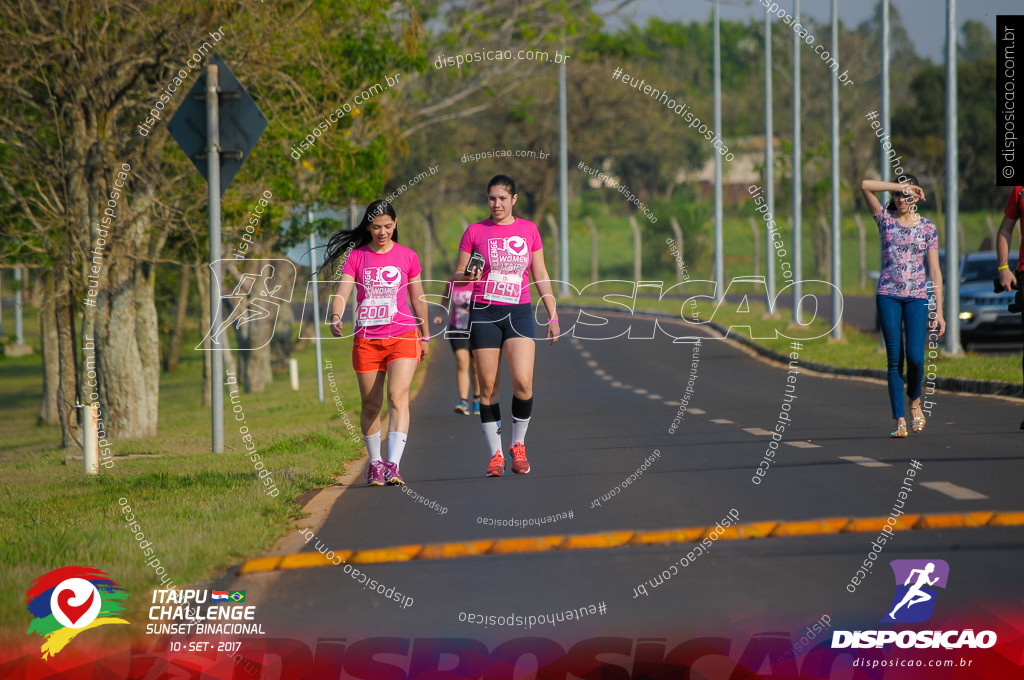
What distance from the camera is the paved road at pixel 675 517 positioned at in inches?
240

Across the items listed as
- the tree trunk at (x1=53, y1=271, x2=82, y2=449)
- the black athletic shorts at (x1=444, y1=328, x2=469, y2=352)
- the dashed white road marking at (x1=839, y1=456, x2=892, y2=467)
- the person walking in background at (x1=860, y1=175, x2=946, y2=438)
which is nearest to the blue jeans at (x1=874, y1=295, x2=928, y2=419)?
the person walking in background at (x1=860, y1=175, x2=946, y2=438)

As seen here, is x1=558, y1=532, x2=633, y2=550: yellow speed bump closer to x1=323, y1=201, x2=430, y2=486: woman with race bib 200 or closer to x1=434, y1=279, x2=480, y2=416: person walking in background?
x1=323, y1=201, x2=430, y2=486: woman with race bib 200

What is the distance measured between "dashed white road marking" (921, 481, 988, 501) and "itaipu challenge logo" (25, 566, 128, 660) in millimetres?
4940

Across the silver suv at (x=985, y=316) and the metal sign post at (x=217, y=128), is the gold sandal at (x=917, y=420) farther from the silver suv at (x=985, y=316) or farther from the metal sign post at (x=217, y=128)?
the silver suv at (x=985, y=316)

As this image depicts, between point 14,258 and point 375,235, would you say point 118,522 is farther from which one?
point 14,258

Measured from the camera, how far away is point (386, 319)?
10234mm

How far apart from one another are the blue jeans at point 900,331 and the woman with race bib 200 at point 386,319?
422cm

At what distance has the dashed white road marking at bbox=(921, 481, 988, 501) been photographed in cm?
873

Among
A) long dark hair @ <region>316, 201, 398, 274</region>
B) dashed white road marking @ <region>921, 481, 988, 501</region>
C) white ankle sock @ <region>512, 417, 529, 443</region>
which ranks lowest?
dashed white road marking @ <region>921, 481, 988, 501</region>

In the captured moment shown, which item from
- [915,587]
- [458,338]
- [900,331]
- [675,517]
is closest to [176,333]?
[458,338]

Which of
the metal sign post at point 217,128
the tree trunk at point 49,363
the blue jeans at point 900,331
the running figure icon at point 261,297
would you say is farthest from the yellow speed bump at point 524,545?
the tree trunk at point 49,363

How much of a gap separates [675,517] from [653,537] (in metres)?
0.69

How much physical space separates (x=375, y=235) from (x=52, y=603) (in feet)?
14.6

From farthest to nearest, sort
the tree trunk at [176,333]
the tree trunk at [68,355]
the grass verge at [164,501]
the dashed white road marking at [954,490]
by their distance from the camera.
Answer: the tree trunk at [176,333] < the tree trunk at [68,355] < the dashed white road marking at [954,490] < the grass verge at [164,501]
